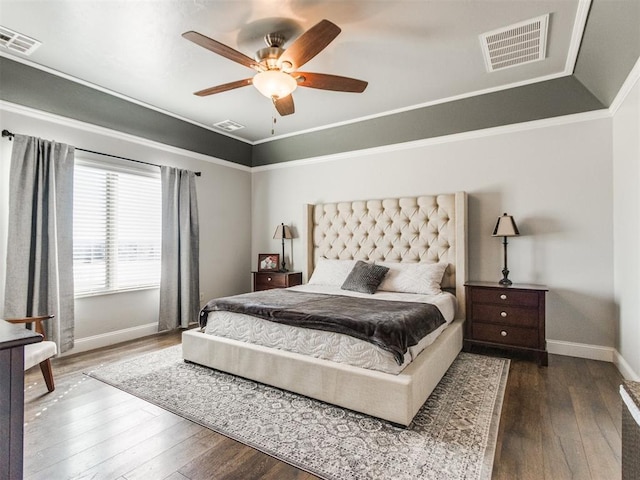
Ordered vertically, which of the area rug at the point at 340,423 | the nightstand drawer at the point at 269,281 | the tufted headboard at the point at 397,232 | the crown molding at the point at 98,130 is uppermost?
the crown molding at the point at 98,130

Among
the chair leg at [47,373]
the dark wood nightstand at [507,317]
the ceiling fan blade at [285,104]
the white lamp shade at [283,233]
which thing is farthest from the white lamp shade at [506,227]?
the chair leg at [47,373]

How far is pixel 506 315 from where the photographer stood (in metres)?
3.32

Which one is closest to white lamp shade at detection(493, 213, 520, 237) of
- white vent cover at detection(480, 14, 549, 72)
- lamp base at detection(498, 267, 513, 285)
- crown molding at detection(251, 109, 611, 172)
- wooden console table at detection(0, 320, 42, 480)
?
lamp base at detection(498, 267, 513, 285)

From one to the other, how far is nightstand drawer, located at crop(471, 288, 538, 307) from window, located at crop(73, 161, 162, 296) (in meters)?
3.81

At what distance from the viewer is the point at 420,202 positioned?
4078 mm

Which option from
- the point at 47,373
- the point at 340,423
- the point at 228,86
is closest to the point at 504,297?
the point at 340,423

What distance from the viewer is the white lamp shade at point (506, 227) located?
3.42 meters

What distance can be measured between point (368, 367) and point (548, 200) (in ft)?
8.96

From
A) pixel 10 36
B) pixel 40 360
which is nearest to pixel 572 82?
pixel 10 36

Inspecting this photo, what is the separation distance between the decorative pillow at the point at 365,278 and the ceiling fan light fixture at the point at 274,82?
2.09 meters

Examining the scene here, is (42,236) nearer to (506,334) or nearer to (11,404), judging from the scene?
(11,404)

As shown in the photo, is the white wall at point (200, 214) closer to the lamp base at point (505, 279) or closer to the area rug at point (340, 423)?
the area rug at point (340, 423)

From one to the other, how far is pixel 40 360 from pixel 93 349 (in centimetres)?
134

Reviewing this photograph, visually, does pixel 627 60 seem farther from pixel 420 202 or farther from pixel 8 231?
pixel 8 231
